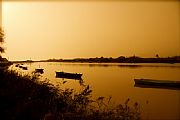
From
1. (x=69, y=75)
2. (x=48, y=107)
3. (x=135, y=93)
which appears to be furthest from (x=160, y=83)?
(x=48, y=107)

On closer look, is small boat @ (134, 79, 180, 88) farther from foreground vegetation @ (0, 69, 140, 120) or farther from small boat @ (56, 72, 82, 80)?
foreground vegetation @ (0, 69, 140, 120)

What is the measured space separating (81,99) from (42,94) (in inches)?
131

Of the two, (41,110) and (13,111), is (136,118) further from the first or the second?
(13,111)

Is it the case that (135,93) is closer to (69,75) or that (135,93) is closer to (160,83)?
(160,83)

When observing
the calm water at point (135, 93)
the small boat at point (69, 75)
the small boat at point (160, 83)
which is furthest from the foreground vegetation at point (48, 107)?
the small boat at point (69, 75)

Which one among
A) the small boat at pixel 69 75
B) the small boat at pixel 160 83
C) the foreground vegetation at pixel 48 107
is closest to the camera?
the foreground vegetation at pixel 48 107

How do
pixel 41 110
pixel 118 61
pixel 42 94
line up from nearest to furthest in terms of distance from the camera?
1. pixel 41 110
2. pixel 42 94
3. pixel 118 61

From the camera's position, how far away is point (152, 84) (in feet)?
153

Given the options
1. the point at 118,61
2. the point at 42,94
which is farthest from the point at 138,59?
the point at 42,94

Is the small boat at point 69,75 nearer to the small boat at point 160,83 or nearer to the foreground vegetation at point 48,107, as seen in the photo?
the small boat at point 160,83

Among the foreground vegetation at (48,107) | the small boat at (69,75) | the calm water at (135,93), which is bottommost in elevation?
the calm water at (135,93)

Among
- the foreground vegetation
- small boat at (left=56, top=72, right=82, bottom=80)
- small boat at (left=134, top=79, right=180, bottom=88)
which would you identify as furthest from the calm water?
the foreground vegetation

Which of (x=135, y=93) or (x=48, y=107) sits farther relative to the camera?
(x=135, y=93)

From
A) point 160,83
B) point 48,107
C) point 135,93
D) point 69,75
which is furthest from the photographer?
point 69,75
